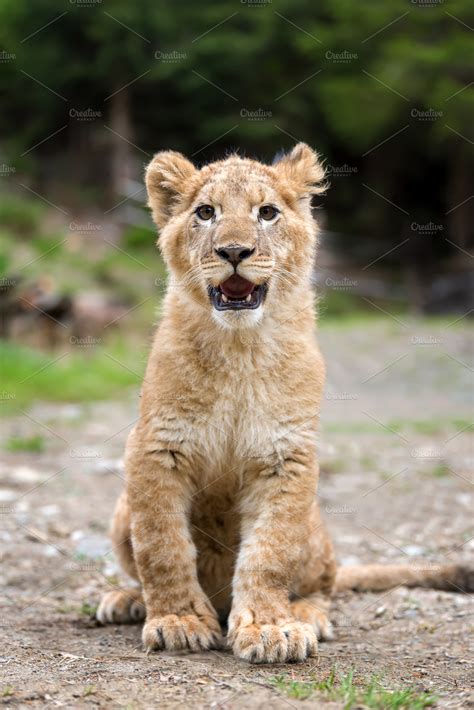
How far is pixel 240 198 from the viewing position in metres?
5.39

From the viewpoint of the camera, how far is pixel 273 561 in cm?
490

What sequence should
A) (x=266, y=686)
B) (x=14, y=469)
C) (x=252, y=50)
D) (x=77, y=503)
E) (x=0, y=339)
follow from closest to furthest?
(x=266, y=686), (x=77, y=503), (x=14, y=469), (x=0, y=339), (x=252, y=50)

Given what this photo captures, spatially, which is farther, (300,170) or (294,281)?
(300,170)

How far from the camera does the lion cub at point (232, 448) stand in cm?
493

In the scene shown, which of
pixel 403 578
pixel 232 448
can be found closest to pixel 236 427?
pixel 232 448

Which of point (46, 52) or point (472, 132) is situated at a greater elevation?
point (46, 52)

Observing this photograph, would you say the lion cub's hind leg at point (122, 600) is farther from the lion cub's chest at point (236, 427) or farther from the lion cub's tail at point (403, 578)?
the lion cub's tail at point (403, 578)

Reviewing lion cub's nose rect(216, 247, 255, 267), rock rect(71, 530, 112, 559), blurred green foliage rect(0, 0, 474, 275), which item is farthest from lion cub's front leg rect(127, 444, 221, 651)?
blurred green foliage rect(0, 0, 474, 275)

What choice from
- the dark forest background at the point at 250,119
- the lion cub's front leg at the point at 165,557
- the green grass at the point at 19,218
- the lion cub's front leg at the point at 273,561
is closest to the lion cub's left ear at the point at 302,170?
the lion cub's front leg at the point at 273,561

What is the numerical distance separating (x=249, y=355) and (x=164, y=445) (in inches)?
26.5

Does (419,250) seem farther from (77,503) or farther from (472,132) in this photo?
(77,503)

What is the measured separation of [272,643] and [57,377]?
366 inches

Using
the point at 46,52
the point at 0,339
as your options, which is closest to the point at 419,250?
the point at 46,52

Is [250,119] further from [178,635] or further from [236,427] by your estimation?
[178,635]
